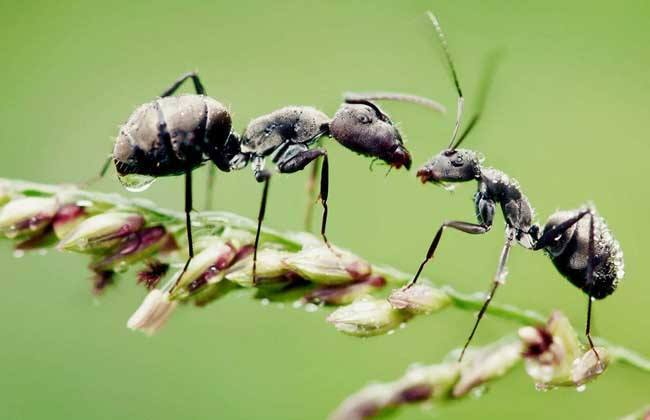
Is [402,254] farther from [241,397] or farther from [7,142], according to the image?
[7,142]

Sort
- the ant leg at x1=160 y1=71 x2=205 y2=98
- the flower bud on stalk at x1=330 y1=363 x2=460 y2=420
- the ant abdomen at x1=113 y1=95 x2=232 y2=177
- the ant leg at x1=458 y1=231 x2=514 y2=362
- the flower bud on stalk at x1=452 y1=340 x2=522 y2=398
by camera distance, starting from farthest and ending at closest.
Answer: the ant leg at x1=160 y1=71 x2=205 y2=98 → the ant abdomen at x1=113 y1=95 x2=232 y2=177 → the ant leg at x1=458 y1=231 x2=514 y2=362 → the flower bud on stalk at x1=452 y1=340 x2=522 y2=398 → the flower bud on stalk at x1=330 y1=363 x2=460 y2=420

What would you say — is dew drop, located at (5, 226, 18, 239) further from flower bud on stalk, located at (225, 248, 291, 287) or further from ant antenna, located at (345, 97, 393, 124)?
ant antenna, located at (345, 97, 393, 124)

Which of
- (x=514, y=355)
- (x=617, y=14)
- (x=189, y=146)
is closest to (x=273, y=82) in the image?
(x=617, y=14)

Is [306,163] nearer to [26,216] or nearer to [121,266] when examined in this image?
[121,266]

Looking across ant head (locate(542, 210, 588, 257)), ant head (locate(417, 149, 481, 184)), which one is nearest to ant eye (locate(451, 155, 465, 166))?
ant head (locate(417, 149, 481, 184))

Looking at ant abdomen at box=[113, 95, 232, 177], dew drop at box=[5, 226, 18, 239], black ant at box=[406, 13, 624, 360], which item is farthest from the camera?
ant abdomen at box=[113, 95, 232, 177]

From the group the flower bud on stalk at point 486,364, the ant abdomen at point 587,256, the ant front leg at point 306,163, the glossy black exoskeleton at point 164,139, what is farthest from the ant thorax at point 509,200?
the flower bud on stalk at point 486,364

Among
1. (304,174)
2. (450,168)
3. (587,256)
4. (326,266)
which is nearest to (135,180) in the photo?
(326,266)
